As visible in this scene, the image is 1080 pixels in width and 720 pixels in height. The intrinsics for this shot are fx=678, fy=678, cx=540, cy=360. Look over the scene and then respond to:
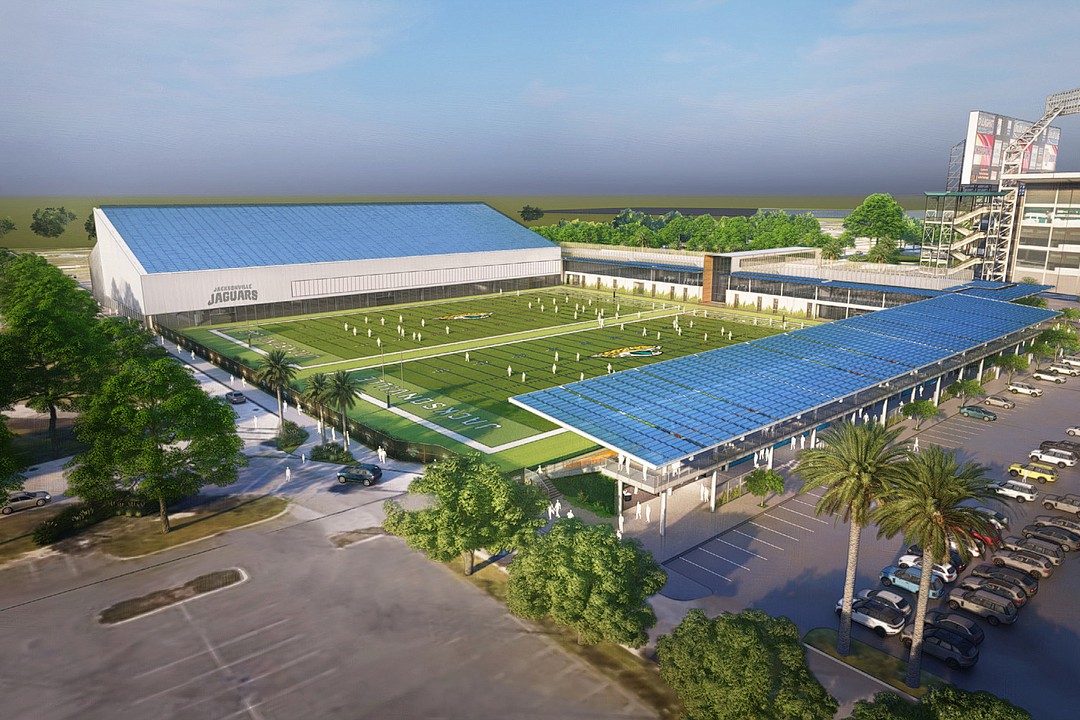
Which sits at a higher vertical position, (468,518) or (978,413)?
(468,518)

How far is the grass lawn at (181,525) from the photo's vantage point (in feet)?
117

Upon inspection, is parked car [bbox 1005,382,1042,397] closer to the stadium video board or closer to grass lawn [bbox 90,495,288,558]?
the stadium video board

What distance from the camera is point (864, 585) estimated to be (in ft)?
107

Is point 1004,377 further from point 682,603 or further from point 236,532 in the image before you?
point 236,532

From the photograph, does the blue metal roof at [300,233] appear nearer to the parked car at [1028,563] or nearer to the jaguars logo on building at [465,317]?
the jaguars logo on building at [465,317]

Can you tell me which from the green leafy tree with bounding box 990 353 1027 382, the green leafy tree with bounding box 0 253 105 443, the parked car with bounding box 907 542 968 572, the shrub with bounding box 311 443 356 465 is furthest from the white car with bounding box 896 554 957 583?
the green leafy tree with bounding box 0 253 105 443

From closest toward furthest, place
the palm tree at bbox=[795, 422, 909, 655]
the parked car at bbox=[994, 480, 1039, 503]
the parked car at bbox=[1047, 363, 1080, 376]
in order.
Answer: the palm tree at bbox=[795, 422, 909, 655] → the parked car at bbox=[994, 480, 1039, 503] → the parked car at bbox=[1047, 363, 1080, 376]

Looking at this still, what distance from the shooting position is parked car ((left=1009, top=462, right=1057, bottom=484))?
43.7 metres

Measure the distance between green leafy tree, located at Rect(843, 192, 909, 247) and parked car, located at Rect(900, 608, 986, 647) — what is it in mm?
155640

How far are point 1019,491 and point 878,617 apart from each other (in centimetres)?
2003

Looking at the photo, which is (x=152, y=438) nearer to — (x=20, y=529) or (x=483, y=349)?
(x=20, y=529)

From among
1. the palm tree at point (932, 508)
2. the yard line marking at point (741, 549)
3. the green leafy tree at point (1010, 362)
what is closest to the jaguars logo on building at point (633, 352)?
the green leafy tree at point (1010, 362)

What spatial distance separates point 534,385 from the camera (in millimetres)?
64438

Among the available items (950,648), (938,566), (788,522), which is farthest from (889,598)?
(788,522)
